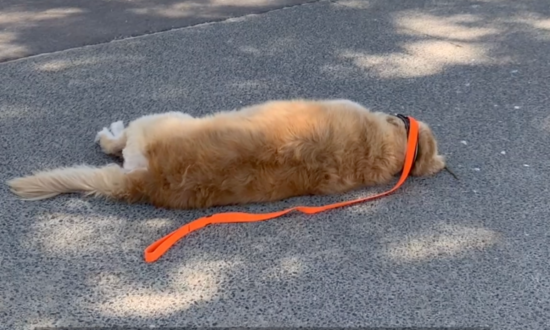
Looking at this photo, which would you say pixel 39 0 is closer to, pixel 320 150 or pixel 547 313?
pixel 320 150

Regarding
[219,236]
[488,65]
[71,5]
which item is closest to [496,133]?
[488,65]

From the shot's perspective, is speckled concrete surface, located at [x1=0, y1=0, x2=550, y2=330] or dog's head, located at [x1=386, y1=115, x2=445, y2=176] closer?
speckled concrete surface, located at [x1=0, y1=0, x2=550, y2=330]

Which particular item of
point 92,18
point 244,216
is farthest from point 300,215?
point 92,18

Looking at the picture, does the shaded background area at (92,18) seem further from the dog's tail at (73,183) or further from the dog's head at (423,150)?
the dog's head at (423,150)

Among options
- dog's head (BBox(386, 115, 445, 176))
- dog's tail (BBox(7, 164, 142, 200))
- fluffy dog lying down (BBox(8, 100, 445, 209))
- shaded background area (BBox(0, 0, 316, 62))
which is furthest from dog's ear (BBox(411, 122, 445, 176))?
shaded background area (BBox(0, 0, 316, 62))

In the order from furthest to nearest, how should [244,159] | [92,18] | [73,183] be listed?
[92,18] → [73,183] → [244,159]

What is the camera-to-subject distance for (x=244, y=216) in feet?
11.3

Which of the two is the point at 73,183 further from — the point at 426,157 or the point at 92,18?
the point at 92,18

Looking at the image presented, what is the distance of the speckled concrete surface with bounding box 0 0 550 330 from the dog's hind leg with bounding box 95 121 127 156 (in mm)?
79

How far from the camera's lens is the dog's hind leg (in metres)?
3.82

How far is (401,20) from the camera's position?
6008mm

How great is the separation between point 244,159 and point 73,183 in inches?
33.5

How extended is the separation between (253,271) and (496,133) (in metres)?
1.93

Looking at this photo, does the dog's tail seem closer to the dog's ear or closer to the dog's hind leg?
the dog's hind leg
